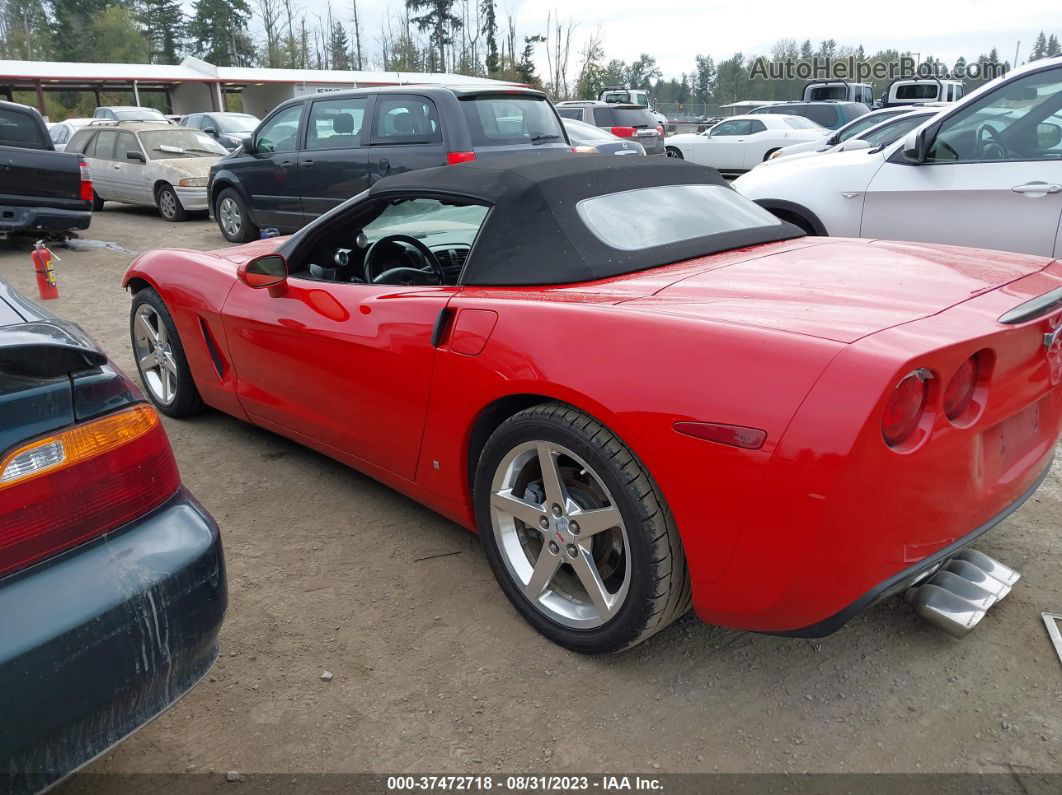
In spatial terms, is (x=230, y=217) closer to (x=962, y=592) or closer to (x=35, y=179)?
(x=35, y=179)

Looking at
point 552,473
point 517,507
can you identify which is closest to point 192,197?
point 517,507

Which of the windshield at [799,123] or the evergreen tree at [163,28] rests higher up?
the evergreen tree at [163,28]

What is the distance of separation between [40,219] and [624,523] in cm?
1009

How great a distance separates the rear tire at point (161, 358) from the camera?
4.12m

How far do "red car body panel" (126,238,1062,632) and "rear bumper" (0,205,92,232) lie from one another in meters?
8.63

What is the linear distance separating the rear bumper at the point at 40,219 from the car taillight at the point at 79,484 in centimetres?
953

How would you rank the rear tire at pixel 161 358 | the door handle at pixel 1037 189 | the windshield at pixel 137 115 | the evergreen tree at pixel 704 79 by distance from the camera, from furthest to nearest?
the evergreen tree at pixel 704 79 < the windshield at pixel 137 115 < the door handle at pixel 1037 189 < the rear tire at pixel 161 358

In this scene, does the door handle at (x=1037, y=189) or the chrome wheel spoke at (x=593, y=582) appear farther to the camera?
the door handle at (x=1037, y=189)

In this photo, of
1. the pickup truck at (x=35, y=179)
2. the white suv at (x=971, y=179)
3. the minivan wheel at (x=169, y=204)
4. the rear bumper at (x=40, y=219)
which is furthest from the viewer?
the minivan wheel at (x=169, y=204)

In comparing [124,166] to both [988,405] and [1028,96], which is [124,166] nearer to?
[1028,96]

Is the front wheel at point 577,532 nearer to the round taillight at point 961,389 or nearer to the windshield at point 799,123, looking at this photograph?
the round taillight at point 961,389

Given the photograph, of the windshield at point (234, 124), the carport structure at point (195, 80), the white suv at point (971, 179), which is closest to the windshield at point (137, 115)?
the windshield at point (234, 124)

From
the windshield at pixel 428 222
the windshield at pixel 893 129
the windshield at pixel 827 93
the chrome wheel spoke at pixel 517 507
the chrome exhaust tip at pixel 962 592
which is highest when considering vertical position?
the windshield at pixel 827 93

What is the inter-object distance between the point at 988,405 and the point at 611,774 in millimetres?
1305
